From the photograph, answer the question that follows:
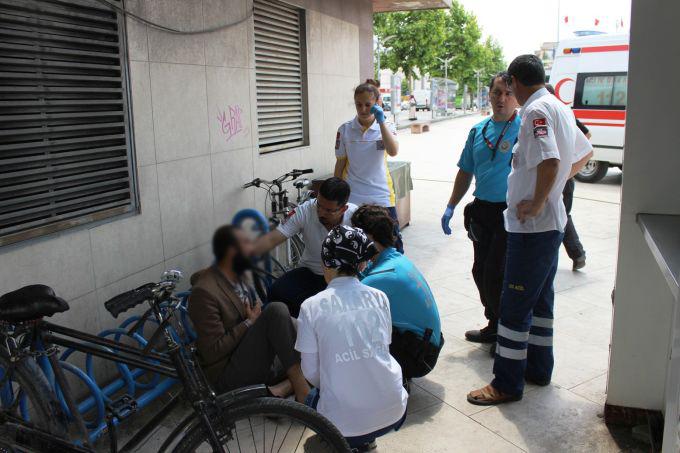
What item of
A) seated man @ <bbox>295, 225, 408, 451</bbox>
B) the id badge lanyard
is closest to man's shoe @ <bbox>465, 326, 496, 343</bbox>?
the id badge lanyard

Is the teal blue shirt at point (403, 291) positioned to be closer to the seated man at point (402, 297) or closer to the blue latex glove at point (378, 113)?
the seated man at point (402, 297)

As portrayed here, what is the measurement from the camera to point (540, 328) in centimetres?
346

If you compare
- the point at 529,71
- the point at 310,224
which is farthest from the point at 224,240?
the point at 529,71

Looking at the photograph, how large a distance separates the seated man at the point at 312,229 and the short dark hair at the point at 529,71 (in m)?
1.07

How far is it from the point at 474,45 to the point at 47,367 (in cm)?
4634

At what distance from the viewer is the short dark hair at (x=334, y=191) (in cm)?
305

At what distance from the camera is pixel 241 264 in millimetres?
586

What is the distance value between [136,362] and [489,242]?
249cm

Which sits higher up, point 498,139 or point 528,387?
point 498,139

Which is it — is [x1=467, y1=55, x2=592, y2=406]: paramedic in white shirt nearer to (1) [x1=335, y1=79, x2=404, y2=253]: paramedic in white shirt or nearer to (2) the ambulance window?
(1) [x1=335, y1=79, x2=404, y2=253]: paramedic in white shirt

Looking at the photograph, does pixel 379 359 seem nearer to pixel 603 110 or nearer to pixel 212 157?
pixel 212 157

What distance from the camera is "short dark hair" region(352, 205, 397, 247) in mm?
3111

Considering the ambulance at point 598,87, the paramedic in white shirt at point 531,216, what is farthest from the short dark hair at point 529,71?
the ambulance at point 598,87

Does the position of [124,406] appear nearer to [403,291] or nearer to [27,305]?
[27,305]
